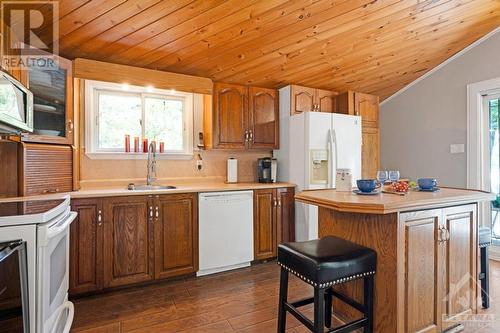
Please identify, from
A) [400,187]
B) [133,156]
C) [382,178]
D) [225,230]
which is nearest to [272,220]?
[225,230]

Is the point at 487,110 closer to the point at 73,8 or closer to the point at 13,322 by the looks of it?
the point at 73,8

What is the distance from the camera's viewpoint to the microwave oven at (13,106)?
1504 millimetres

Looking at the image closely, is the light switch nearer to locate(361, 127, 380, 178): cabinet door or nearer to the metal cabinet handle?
locate(361, 127, 380, 178): cabinet door

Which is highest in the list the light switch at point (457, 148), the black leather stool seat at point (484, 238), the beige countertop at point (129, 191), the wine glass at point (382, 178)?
the light switch at point (457, 148)

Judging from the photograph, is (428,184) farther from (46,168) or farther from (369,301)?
(46,168)

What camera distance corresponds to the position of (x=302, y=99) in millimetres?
3584

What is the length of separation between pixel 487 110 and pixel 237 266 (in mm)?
3607

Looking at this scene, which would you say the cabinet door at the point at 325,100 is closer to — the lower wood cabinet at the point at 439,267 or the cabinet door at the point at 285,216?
the cabinet door at the point at 285,216

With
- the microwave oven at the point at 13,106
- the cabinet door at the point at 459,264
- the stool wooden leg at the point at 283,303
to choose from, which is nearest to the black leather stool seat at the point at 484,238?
the cabinet door at the point at 459,264

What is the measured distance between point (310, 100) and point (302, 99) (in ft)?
0.46

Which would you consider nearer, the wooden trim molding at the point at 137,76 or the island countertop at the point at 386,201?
the island countertop at the point at 386,201

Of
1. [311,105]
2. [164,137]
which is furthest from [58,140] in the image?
[311,105]

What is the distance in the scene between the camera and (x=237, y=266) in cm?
304

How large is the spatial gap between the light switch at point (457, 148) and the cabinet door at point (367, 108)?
994mm
